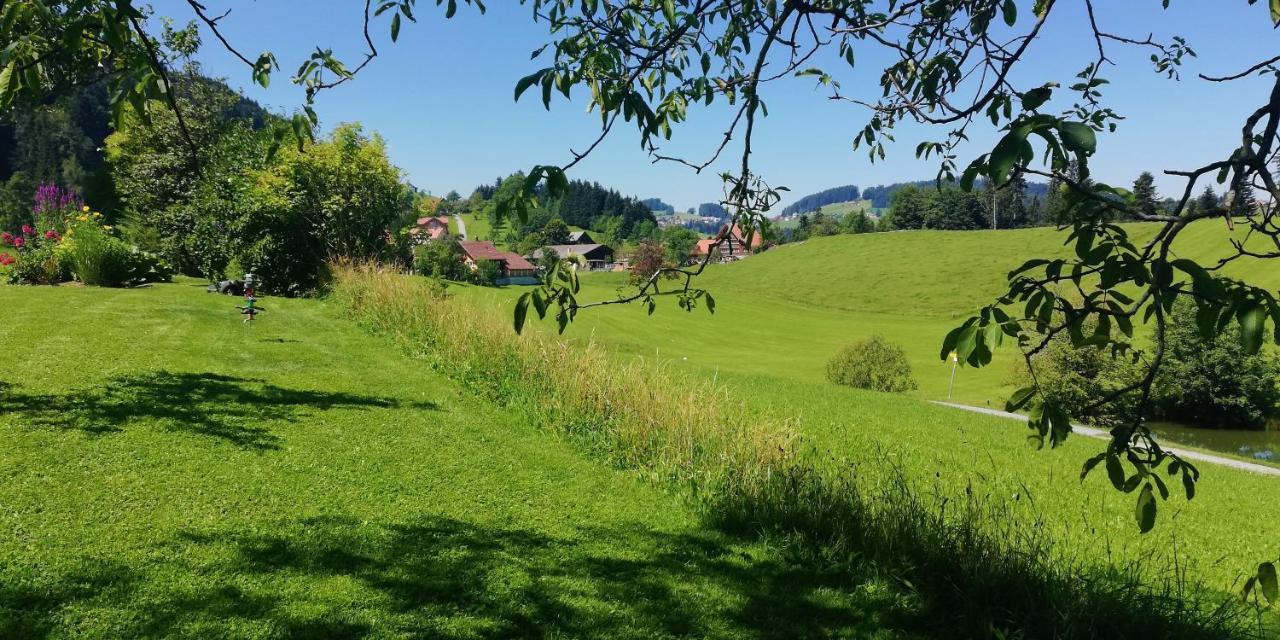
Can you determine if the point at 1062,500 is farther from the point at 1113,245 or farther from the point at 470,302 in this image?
the point at 470,302

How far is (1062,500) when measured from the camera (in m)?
6.43

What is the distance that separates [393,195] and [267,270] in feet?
11.0

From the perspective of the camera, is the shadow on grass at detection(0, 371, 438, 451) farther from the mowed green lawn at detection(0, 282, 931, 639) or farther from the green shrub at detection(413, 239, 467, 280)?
the green shrub at detection(413, 239, 467, 280)

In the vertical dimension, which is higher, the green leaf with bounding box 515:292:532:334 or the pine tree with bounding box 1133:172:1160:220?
the pine tree with bounding box 1133:172:1160:220

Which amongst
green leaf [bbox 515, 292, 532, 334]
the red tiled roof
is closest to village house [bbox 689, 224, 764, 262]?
green leaf [bbox 515, 292, 532, 334]

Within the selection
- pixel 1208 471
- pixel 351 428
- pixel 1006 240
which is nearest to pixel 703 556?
pixel 351 428

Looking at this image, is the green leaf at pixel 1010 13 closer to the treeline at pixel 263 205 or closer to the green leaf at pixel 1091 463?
the green leaf at pixel 1091 463

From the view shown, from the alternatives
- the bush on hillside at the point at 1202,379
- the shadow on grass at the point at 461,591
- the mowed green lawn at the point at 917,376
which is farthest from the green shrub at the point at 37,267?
the bush on hillside at the point at 1202,379

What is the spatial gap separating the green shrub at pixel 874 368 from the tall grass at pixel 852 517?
20374 mm

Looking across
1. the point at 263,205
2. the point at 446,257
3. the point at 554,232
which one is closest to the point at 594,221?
the point at 554,232

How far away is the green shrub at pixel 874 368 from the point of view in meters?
26.4

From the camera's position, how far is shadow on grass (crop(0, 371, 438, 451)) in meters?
4.95

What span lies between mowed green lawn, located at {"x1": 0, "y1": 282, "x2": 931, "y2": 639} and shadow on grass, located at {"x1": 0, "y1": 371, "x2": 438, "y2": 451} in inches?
1.1

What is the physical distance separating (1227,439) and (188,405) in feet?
112
